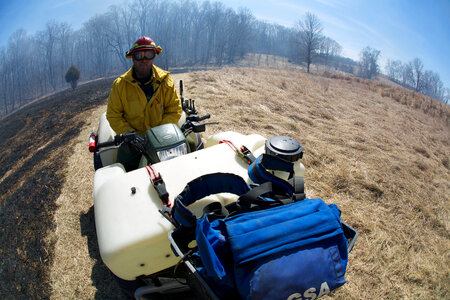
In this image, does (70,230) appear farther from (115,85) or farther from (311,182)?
(311,182)

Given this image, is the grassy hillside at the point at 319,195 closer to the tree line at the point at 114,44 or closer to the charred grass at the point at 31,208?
the charred grass at the point at 31,208

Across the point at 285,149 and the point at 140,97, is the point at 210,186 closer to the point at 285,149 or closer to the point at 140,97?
the point at 285,149

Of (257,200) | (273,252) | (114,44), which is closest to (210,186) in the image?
(257,200)

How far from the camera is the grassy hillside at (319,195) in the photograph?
8.37ft

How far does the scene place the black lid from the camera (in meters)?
1.81

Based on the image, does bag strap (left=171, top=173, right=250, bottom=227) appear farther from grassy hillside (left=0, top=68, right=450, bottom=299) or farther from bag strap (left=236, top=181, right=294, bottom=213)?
grassy hillside (left=0, top=68, right=450, bottom=299)

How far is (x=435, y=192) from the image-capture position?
13.3 feet

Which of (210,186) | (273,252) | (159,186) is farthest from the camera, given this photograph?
(159,186)

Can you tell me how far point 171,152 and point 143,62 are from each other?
4.35ft

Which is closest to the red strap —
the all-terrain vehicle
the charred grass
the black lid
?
the all-terrain vehicle

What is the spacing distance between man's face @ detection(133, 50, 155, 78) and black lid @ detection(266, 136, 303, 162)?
187 cm

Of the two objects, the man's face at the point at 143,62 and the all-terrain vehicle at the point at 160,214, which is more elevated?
the man's face at the point at 143,62

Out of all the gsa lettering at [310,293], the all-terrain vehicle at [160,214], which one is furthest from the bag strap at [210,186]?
the gsa lettering at [310,293]

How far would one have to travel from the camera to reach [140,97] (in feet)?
10.3
